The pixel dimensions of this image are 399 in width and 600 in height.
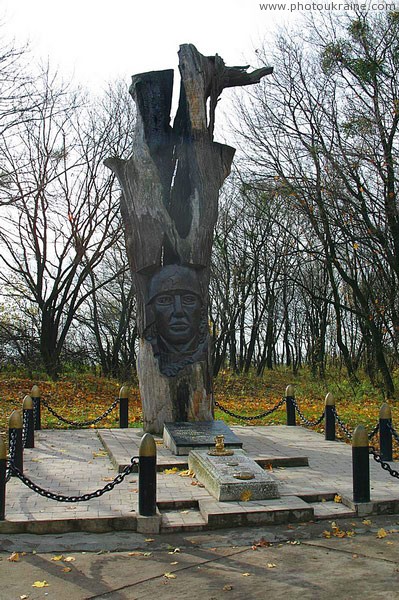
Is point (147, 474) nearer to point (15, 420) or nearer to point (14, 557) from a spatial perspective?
point (14, 557)

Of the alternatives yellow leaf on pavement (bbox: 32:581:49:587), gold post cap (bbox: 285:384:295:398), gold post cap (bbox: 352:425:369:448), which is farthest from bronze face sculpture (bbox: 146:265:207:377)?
yellow leaf on pavement (bbox: 32:581:49:587)

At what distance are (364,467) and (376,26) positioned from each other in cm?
1434

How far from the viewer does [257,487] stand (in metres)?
7.14

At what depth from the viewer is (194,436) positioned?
376 inches

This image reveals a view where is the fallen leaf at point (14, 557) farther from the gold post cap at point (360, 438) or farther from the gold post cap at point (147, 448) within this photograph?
the gold post cap at point (360, 438)

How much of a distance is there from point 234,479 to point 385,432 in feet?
10.8

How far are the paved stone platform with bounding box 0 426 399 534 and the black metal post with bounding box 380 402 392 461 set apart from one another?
25cm

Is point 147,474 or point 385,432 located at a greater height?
point 385,432

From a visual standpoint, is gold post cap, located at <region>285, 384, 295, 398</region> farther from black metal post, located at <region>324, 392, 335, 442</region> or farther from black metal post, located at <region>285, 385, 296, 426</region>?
black metal post, located at <region>324, 392, 335, 442</region>

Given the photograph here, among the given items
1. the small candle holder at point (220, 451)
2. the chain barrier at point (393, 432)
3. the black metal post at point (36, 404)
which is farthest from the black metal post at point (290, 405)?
the black metal post at point (36, 404)

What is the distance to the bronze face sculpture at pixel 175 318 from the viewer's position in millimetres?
10844

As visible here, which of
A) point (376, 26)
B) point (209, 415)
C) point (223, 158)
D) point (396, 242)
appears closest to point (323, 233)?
point (396, 242)

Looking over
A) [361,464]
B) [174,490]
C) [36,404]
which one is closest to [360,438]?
[361,464]

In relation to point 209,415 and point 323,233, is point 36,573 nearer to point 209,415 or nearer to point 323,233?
point 209,415
